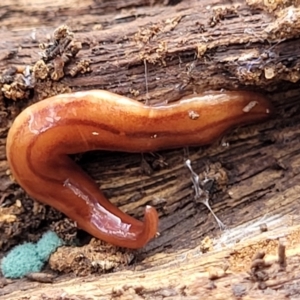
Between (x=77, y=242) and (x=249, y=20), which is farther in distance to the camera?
(x=77, y=242)

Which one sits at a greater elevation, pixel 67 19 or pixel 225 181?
pixel 67 19

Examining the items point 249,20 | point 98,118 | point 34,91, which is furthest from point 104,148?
point 249,20

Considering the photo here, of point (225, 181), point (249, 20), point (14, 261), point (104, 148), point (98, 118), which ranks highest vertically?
point (249, 20)

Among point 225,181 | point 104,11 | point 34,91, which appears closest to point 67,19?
point 104,11

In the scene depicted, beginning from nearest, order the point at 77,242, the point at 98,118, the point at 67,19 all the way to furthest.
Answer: the point at 98,118 < the point at 77,242 < the point at 67,19

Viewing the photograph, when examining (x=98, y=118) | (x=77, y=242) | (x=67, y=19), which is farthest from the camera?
(x=67, y=19)

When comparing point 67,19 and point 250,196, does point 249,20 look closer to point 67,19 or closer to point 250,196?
point 250,196
